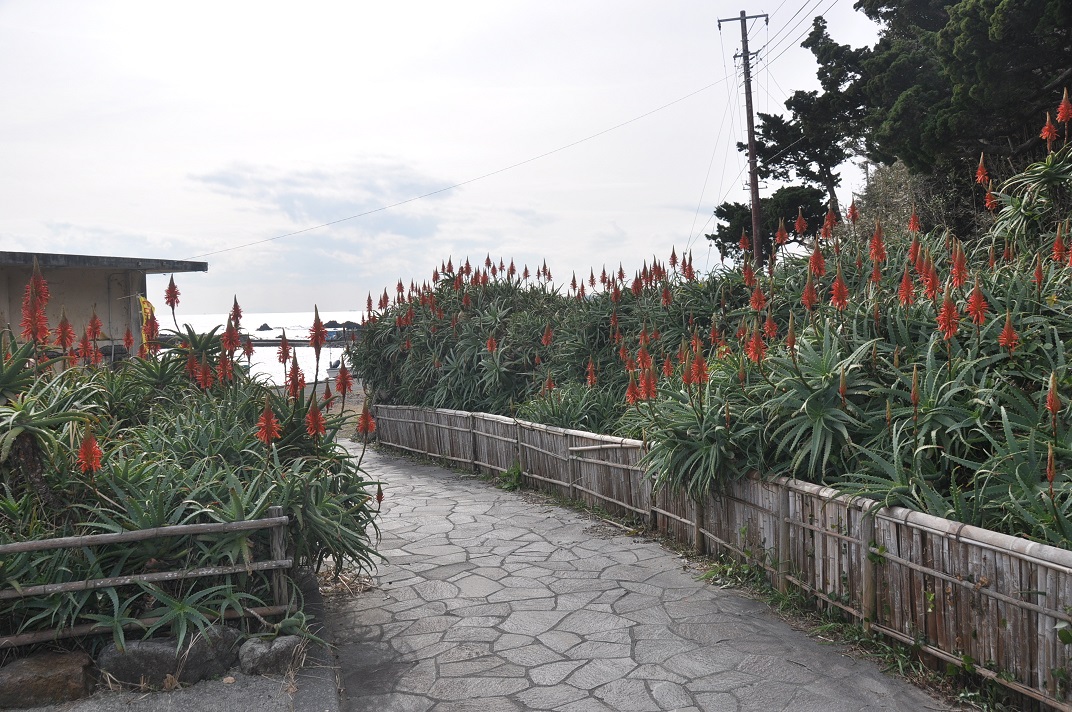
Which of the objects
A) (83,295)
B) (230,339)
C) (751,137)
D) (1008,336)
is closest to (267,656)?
(230,339)

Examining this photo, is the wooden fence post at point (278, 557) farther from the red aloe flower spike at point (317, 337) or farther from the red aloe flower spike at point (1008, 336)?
the red aloe flower spike at point (1008, 336)

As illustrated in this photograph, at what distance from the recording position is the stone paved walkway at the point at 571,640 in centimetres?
394

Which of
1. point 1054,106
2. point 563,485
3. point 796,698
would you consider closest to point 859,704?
point 796,698

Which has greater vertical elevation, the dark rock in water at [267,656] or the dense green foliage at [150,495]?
the dense green foliage at [150,495]

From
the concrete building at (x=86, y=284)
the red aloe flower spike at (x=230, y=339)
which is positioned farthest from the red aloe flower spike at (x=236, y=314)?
the concrete building at (x=86, y=284)

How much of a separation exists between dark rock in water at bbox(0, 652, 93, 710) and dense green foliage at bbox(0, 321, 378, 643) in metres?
0.19

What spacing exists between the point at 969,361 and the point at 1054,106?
700 centimetres

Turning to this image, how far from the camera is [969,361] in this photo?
4.85 metres

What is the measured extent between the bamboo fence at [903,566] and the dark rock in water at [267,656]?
302 cm

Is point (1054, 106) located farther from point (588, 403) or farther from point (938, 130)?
point (588, 403)

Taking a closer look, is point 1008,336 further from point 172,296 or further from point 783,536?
point 172,296

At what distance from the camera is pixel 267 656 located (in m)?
4.07

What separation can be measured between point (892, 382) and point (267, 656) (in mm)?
4091

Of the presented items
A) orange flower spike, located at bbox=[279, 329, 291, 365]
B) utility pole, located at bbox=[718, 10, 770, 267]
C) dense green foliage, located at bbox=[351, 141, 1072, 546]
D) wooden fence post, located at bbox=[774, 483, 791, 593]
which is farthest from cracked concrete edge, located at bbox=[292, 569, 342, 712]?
utility pole, located at bbox=[718, 10, 770, 267]
